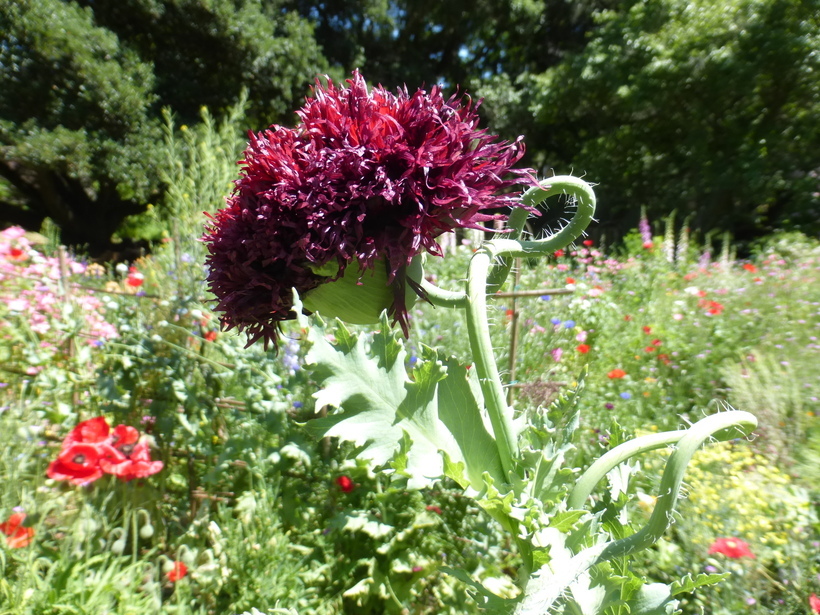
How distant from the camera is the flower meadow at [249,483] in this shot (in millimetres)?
1574

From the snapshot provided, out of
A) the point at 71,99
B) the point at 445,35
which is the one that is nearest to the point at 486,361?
the point at 71,99

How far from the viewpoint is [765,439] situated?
2518mm

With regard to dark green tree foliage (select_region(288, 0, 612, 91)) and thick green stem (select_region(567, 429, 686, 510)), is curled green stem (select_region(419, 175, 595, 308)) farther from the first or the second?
dark green tree foliage (select_region(288, 0, 612, 91))

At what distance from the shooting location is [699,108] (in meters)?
10.1

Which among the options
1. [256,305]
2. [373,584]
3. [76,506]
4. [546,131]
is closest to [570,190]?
[256,305]

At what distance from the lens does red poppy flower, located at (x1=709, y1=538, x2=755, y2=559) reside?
1.63m

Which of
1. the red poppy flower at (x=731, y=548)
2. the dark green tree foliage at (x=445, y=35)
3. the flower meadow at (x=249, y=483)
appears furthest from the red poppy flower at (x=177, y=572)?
the dark green tree foliage at (x=445, y=35)

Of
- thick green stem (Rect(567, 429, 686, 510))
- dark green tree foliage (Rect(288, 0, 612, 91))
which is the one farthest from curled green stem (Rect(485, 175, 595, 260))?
dark green tree foliage (Rect(288, 0, 612, 91))

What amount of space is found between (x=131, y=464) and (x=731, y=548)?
184 cm

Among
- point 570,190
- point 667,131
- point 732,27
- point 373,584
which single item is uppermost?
point 732,27

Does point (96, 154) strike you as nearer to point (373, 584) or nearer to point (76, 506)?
point (76, 506)

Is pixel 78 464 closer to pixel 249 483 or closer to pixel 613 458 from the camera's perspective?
pixel 249 483

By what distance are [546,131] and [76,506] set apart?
12790 mm

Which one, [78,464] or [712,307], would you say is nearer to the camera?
[78,464]
